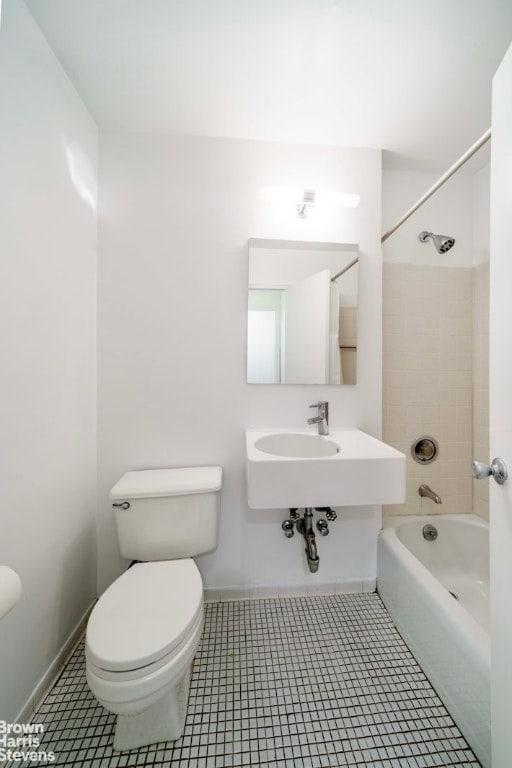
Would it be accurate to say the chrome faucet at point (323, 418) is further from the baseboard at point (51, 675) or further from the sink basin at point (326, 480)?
the baseboard at point (51, 675)

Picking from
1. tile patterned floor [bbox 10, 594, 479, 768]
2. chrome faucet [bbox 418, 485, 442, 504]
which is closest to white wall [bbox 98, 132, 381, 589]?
tile patterned floor [bbox 10, 594, 479, 768]

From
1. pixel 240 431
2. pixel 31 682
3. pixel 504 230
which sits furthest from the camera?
pixel 240 431

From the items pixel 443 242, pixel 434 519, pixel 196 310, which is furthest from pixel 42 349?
pixel 434 519

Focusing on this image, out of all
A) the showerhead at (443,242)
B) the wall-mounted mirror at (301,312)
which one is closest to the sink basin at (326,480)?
the wall-mounted mirror at (301,312)

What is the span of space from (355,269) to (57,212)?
1.36m

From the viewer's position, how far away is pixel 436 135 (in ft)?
4.81

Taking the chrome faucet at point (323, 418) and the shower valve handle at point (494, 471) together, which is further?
the chrome faucet at point (323, 418)

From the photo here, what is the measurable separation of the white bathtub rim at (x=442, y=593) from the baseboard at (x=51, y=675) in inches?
57.5

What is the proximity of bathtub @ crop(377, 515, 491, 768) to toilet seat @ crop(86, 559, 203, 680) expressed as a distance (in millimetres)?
879

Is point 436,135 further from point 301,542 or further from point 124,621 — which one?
point 124,621

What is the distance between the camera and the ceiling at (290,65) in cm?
98

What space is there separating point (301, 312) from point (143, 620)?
1384 mm

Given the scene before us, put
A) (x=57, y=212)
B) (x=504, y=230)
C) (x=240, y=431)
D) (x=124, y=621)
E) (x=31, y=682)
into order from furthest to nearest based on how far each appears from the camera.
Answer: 1. (x=240, y=431)
2. (x=57, y=212)
3. (x=31, y=682)
4. (x=124, y=621)
5. (x=504, y=230)

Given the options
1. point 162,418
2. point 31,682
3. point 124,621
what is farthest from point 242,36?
point 31,682
